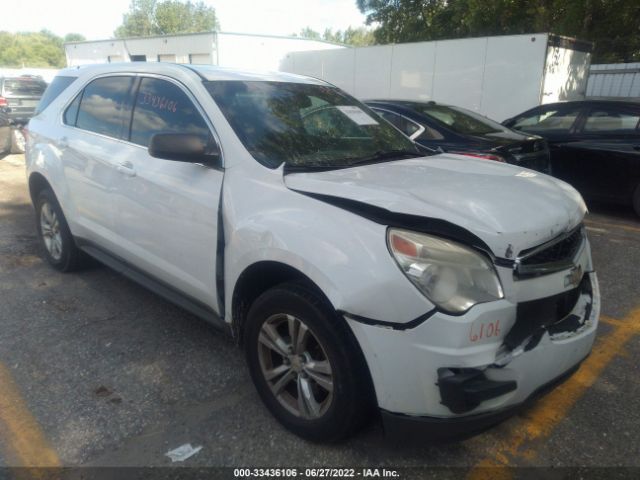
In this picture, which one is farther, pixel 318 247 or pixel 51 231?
pixel 51 231

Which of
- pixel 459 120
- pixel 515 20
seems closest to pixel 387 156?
pixel 459 120

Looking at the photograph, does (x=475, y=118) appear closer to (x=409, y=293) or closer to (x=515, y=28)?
(x=409, y=293)

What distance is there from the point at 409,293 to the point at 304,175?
2.89 ft

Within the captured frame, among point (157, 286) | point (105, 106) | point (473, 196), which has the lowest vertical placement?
point (157, 286)

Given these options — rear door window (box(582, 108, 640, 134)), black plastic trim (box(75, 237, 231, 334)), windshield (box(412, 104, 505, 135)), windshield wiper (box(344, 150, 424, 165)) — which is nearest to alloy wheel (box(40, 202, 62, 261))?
black plastic trim (box(75, 237, 231, 334))

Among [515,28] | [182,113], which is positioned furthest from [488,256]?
[515,28]

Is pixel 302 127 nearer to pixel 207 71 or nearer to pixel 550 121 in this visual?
pixel 207 71

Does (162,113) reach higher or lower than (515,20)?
lower

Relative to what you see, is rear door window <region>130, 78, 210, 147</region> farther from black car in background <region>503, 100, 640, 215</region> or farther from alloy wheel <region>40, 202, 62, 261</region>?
black car in background <region>503, 100, 640, 215</region>

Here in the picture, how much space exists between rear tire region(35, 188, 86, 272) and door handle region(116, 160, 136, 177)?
1.21 m

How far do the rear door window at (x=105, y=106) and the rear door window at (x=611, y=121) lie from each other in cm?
609

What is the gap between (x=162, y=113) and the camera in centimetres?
324

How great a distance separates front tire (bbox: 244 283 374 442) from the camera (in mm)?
2111

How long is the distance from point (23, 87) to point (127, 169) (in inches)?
486
